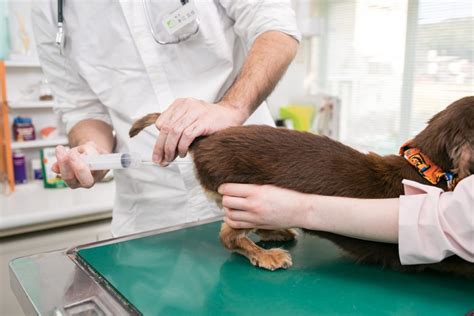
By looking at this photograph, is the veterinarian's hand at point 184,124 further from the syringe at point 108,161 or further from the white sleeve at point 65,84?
the white sleeve at point 65,84

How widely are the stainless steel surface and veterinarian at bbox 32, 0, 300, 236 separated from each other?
0.76 ft

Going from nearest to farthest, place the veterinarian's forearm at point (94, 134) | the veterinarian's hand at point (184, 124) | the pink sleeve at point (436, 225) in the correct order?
the pink sleeve at point (436, 225), the veterinarian's hand at point (184, 124), the veterinarian's forearm at point (94, 134)

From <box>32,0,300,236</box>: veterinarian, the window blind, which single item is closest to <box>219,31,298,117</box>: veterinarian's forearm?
<box>32,0,300,236</box>: veterinarian

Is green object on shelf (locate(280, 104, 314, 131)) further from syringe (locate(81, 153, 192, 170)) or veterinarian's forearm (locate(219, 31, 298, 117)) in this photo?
syringe (locate(81, 153, 192, 170))

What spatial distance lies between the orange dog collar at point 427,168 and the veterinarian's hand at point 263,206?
258 millimetres

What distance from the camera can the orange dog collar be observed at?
0.84 meters

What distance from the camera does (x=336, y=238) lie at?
881mm

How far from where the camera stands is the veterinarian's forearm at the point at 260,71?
1.02 m

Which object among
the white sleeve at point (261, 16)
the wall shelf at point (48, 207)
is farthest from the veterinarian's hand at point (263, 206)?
the wall shelf at point (48, 207)

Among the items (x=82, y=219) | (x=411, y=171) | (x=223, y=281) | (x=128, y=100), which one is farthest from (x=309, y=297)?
(x=82, y=219)

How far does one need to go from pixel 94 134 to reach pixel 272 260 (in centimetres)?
73

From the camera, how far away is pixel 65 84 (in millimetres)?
1367

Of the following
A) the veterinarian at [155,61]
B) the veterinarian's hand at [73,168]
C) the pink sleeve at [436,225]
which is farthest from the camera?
the veterinarian at [155,61]

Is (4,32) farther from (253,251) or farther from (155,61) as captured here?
(253,251)
